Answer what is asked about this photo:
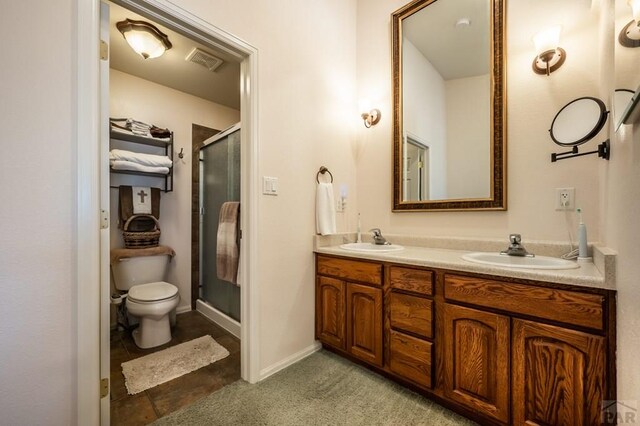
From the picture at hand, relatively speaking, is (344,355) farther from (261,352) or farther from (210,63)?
(210,63)

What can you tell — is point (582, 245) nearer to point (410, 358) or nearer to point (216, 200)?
point (410, 358)

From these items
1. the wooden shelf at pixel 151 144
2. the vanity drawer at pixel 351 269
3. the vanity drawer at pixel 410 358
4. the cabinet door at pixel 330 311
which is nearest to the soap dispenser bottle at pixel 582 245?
the vanity drawer at pixel 410 358

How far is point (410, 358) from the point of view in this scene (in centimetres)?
142

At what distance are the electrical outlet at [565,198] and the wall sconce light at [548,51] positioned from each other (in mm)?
667

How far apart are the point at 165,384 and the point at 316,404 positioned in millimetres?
939

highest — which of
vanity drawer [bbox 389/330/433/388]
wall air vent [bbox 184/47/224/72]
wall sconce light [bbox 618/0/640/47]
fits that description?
wall air vent [bbox 184/47/224/72]

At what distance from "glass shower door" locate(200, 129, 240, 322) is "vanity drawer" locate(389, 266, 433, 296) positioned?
142cm

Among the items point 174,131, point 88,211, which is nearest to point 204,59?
point 174,131

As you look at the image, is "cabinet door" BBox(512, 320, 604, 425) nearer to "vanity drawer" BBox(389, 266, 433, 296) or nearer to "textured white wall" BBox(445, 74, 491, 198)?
"vanity drawer" BBox(389, 266, 433, 296)

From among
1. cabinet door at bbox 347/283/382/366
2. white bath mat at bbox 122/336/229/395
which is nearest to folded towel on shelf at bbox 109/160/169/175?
white bath mat at bbox 122/336/229/395

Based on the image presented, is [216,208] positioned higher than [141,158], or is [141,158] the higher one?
[141,158]

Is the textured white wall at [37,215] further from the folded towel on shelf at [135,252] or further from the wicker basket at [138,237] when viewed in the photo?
the wicker basket at [138,237]

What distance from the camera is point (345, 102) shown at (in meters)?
2.21

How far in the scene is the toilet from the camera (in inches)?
76.2
